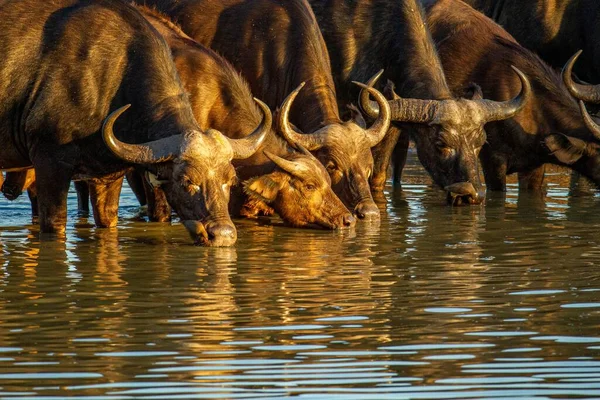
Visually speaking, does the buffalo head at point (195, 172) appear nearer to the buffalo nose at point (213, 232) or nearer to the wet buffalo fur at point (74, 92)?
the buffalo nose at point (213, 232)

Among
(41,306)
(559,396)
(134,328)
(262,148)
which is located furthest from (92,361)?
(262,148)

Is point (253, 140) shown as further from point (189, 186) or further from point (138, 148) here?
point (138, 148)

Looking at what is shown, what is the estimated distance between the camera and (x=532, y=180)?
17.1m

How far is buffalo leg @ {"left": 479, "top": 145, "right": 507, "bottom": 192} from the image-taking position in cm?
1653

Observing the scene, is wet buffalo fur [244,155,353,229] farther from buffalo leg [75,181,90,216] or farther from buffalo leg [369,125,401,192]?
buffalo leg [369,125,401,192]

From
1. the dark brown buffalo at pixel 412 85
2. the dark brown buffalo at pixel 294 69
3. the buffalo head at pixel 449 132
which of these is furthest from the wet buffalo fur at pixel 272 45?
the dark brown buffalo at pixel 412 85

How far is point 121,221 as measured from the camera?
13820 mm

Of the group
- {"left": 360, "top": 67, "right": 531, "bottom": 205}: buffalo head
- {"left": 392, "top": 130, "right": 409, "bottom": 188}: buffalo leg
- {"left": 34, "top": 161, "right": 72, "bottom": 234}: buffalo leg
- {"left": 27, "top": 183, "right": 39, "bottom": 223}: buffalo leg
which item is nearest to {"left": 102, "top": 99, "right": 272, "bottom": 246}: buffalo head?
{"left": 34, "top": 161, "right": 72, "bottom": 234}: buffalo leg

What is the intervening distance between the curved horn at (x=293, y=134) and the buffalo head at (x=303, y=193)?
0.29 metres

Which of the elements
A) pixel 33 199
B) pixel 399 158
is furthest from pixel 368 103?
pixel 33 199

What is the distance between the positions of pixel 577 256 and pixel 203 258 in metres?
2.92

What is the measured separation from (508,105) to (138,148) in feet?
17.8

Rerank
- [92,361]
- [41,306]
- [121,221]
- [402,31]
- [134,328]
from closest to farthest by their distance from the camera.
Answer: [92,361]
[134,328]
[41,306]
[121,221]
[402,31]

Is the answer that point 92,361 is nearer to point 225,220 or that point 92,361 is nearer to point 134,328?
point 134,328
